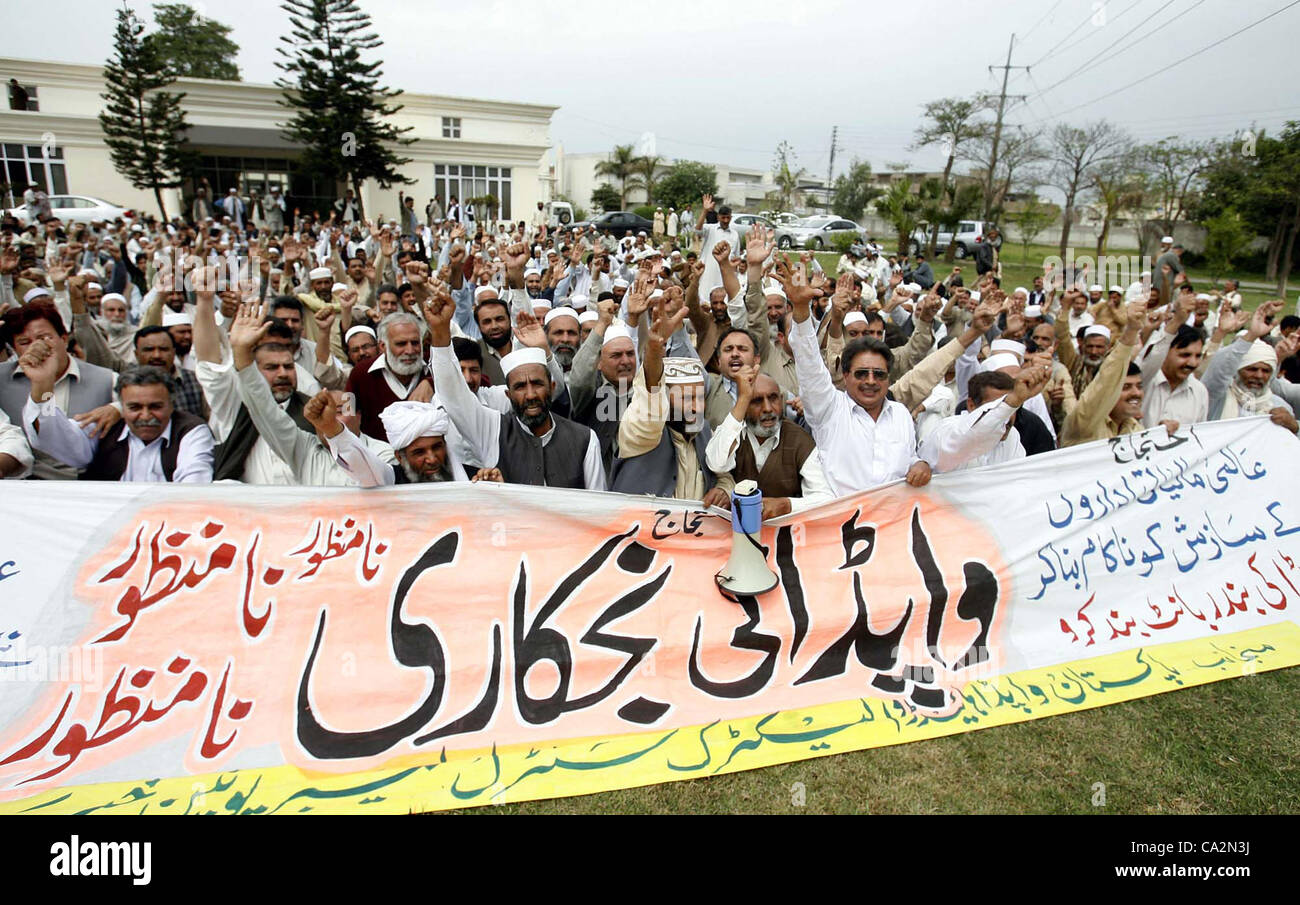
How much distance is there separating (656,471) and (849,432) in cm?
101

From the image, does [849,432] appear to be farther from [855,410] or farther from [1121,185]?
[1121,185]

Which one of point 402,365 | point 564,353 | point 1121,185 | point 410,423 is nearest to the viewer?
point 410,423

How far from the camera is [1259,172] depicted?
78.0 ft

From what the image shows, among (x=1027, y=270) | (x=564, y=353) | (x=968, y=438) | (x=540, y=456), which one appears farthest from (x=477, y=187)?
(x=968, y=438)

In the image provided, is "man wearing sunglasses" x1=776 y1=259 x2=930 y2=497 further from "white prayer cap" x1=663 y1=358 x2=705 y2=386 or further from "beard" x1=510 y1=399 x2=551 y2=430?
"beard" x1=510 y1=399 x2=551 y2=430

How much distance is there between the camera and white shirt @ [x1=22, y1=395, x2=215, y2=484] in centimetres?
353

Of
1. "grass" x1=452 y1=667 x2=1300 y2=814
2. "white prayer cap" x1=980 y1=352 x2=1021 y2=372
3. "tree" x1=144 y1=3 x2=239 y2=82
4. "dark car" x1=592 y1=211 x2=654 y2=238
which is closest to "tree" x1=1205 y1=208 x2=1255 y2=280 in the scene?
"dark car" x1=592 y1=211 x2=654 y2=238

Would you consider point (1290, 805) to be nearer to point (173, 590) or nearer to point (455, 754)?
point (455, 754)

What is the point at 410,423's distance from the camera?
3.40 metres

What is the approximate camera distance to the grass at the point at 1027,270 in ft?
68.4

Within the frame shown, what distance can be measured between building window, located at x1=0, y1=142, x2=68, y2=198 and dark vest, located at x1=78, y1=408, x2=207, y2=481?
3209cm

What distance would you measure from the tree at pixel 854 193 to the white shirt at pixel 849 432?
131 ft

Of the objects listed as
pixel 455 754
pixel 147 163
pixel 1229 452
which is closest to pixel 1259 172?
pixel 1229 452

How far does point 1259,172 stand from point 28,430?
1245 inches
